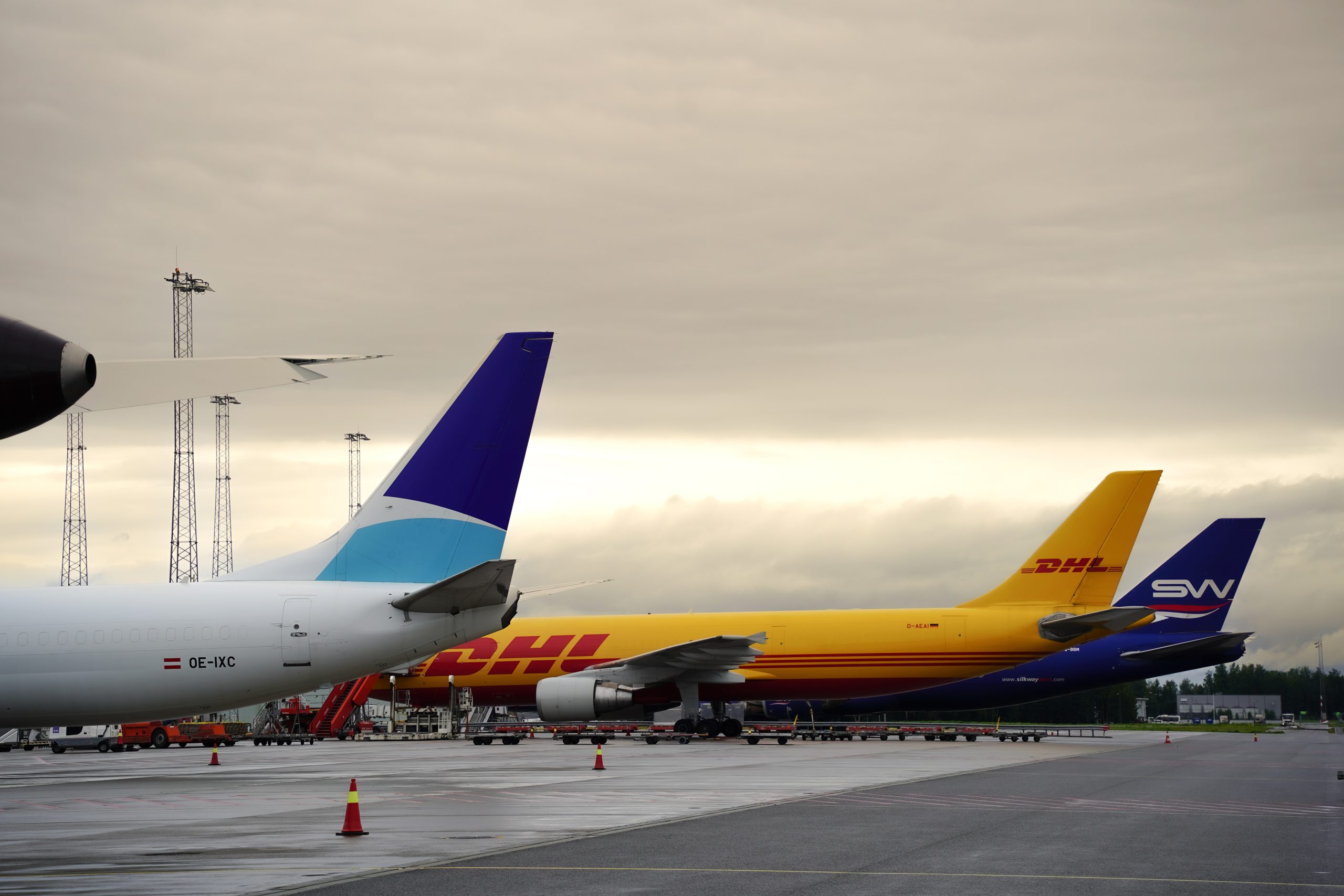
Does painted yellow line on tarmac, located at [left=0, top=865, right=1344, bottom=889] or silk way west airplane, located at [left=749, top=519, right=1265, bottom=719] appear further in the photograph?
silk way west airplane, located at [left=749, top=519, right=1265, bottom=719]

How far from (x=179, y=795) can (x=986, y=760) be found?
18.6 metres

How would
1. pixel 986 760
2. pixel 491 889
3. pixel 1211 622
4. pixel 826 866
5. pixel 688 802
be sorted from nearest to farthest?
pixel 491 889 < pixel 826 866 < pixel 688 802 < pixel 986 760 < pixel 1211 622

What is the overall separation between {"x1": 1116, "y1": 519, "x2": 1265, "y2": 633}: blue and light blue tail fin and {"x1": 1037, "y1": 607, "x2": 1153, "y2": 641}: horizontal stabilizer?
6060 mm

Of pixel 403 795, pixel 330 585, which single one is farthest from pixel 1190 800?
pixel 330 585

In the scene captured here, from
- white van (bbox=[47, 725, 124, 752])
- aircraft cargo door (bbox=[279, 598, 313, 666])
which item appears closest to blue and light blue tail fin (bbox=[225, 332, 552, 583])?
aircraft cargo door (bbox=[279, 598, 313, 666])

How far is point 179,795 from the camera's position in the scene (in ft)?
68.4

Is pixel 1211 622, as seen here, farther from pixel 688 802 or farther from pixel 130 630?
pixel 130 630

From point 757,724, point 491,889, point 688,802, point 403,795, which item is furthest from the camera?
point 757,724

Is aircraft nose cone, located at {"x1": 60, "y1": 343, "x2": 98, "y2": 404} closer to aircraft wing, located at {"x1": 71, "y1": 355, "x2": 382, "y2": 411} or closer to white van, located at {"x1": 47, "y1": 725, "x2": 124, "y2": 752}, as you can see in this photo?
aircraft wing, located at {"x1": 71, "y1": 355, "x2": 382, "y2": 411}

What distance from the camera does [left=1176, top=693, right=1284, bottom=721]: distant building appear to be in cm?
13425

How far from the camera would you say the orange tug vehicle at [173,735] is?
44.8 m

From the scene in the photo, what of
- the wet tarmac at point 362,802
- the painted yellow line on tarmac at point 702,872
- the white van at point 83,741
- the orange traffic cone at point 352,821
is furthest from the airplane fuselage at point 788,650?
the painted yellow line on tarmac at point 702,872

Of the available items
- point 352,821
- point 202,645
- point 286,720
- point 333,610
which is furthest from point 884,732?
point 352,821

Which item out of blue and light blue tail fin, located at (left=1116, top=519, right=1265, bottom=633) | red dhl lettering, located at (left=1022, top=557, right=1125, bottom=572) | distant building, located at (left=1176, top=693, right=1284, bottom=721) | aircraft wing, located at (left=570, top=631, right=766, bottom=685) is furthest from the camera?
distant building, located at (left=1176, top=693, right=1284, bottom=721)
